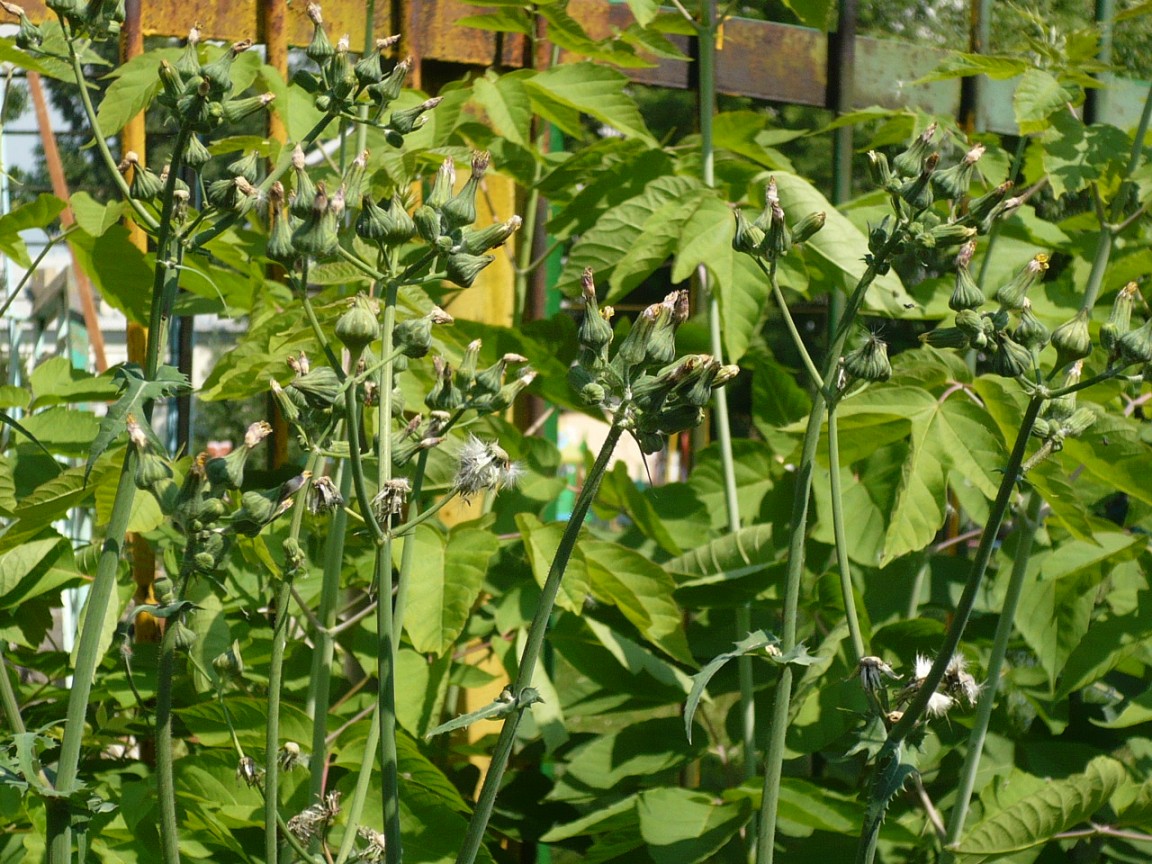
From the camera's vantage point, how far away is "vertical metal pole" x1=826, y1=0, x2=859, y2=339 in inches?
87.7

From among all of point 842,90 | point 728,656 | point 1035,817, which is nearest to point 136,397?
point 728,656

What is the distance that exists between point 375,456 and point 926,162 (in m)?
0.57

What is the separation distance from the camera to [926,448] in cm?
163

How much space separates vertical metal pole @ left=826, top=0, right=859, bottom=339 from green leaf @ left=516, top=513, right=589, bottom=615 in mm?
736

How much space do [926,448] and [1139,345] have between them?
0.59 m

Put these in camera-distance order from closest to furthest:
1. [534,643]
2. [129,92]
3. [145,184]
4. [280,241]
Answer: [534,643] < [280,241] < [145,184] < [129,92]

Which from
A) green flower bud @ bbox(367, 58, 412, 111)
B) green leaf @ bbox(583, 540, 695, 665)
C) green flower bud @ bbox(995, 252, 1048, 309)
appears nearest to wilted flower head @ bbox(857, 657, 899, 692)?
green flower bud @ bbox(995, 252, 1048, 309)

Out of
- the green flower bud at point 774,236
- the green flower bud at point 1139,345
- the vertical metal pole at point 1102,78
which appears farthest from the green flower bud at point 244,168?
the vertical metal pole at point 1102,78

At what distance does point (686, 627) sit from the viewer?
2.12 meters

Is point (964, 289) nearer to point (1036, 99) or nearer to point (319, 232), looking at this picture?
point (319, 232)

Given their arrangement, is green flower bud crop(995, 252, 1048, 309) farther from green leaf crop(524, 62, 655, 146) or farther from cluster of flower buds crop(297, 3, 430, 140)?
green leaf crop(524, 62, 655, 146)

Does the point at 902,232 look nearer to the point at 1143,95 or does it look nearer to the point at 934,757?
the point at 934,757

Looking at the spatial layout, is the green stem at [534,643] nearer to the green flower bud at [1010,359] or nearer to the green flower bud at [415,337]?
the green flower bud at [415,337]

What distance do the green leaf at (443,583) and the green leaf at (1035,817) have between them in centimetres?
72
